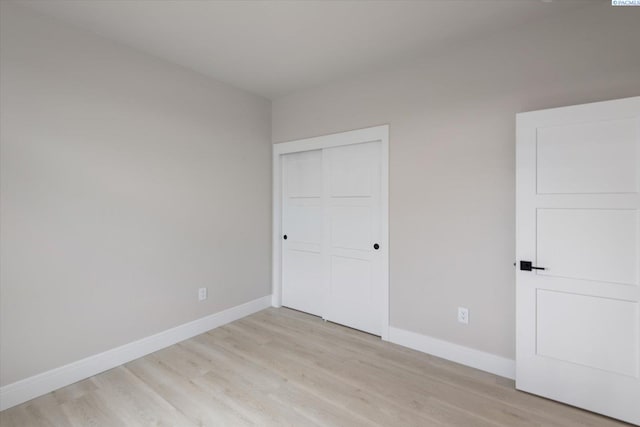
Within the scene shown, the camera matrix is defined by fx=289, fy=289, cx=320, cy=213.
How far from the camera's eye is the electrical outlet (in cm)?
243

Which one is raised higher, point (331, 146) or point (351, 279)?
point (331, 146)

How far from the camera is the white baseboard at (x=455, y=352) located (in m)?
2.25

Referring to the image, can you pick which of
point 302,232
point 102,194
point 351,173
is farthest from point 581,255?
point 102,194

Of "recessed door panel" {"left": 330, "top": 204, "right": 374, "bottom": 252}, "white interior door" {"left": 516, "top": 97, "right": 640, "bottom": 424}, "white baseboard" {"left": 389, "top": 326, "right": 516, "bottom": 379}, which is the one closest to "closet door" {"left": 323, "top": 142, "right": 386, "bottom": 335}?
"recessed door panel" {"left": 330, "top": 204, "right": 374, "bottom": 252}

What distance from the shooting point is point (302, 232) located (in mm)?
3604

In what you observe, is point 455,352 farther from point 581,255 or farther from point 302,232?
point 302,232

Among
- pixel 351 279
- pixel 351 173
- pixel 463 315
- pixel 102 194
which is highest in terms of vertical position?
pixel 351 173

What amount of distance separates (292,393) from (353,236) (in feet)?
5.23

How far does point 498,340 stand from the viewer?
2.29m

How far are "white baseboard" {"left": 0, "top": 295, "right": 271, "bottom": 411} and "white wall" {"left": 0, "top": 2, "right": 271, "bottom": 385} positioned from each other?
6 centimetres

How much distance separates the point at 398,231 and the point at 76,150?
2731 mm

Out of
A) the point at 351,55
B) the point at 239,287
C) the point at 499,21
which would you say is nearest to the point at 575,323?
the point at 499,21

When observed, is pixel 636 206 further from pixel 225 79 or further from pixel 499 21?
pixel 225 79

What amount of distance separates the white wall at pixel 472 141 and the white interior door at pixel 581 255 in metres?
0.20
